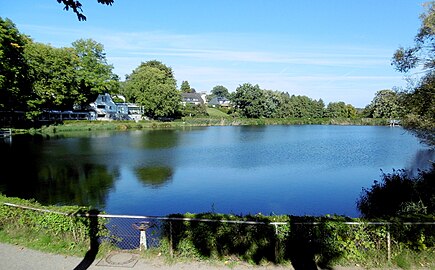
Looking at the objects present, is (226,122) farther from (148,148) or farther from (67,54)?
(148,148)

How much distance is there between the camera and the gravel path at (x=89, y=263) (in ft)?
22.9

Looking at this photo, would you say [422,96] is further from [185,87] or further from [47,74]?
[185,87]

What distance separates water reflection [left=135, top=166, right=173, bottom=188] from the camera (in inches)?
760

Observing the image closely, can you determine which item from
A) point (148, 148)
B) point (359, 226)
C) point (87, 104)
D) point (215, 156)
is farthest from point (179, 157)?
point (87, 104)

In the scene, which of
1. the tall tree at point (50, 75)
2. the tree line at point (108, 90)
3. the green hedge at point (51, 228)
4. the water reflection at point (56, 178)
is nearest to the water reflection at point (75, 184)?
the water reflection at point (56, 178)

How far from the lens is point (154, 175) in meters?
21.5

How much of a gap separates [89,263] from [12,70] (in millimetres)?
46827

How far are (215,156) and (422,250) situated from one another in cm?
2370

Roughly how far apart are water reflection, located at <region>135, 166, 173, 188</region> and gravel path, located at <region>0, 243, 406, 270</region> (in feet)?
36.7

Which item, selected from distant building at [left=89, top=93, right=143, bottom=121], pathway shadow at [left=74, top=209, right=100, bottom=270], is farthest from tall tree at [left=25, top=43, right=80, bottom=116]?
pathway shadow at [left=74, top=209, right=100, bottom=270]

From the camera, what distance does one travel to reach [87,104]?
230ft

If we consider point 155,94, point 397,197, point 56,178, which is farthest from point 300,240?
point 155,94

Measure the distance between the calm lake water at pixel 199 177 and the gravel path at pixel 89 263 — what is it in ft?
21.5

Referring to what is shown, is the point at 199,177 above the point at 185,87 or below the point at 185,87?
below
